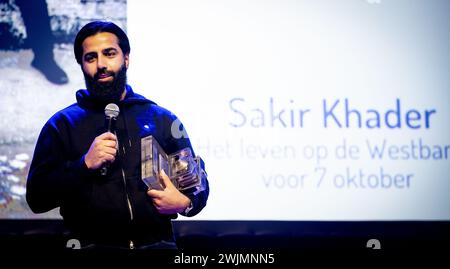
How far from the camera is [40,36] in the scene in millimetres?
2674

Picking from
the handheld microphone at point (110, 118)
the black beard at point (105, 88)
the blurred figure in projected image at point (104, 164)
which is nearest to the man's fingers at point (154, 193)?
the blurred figure in projected image at point (104, 164)

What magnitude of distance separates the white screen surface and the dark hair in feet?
0.33

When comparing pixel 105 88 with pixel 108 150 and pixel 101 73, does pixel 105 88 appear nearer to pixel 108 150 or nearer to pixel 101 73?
pixel 101 73

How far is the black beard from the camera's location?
8.16ft

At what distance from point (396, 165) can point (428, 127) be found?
259mm

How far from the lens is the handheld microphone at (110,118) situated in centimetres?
220

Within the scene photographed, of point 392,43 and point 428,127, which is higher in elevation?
point 392,43

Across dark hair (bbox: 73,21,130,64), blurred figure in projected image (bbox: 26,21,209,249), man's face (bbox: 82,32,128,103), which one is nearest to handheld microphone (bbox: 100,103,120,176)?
blurred figure in projected image (bbox: 26,21,209,249)

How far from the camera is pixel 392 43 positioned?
9.29 feet

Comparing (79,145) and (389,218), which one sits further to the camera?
(389,218)

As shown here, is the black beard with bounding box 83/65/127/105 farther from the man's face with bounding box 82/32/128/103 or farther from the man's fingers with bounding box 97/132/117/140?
the man's fingers with bounding box 97/132/117/140
